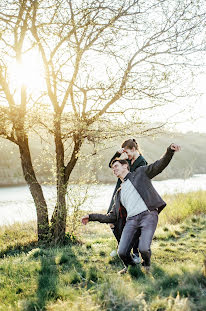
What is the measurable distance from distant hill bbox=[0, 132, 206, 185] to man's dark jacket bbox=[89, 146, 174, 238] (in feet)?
7.08

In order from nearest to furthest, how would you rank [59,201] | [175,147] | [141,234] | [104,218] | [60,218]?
1. [175,147]
2. [141,234]
3. [104,218]
4. [59,201]
5. [60,218]

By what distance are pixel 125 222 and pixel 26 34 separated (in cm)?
499

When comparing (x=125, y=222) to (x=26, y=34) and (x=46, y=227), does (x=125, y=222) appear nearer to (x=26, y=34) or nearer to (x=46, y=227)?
(x=46, y=227)

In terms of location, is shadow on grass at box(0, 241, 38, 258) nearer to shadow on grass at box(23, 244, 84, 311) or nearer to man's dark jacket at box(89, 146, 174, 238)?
shadow on grass at box(23, 244, 84, 311)

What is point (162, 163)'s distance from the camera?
13.8ft

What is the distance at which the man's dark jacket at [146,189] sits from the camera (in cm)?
424

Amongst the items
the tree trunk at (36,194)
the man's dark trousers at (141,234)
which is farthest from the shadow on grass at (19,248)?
the man's dark trousers at (141,234)

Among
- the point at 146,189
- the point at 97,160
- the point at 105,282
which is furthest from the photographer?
the point at 97,160

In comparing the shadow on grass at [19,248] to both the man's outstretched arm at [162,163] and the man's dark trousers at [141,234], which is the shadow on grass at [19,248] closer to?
the man's dark trousers at [141,234]

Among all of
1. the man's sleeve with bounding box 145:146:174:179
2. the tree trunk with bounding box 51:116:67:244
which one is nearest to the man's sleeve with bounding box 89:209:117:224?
the man's sleeve with bounding box 145:146:174:179

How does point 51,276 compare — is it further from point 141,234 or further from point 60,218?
point 60,218

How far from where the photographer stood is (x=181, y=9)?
6816 millimetres

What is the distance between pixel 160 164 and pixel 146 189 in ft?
1.39

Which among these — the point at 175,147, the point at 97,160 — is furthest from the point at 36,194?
the point at 175,147
